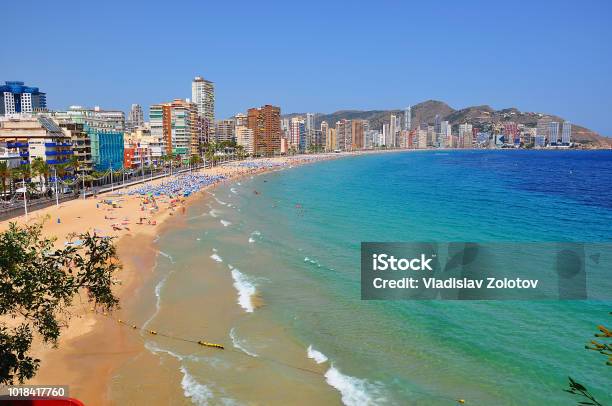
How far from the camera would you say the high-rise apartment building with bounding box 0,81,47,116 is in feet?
598

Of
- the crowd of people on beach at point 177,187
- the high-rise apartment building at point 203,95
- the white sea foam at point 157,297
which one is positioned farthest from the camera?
the high-rise apartment building at point 203,95

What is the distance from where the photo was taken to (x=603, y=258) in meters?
31.6

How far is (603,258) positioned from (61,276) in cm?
3348

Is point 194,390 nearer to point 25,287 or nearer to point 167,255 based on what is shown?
point 25,287

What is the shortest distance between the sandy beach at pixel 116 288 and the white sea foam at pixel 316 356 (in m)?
6.63

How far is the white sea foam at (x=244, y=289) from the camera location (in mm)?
23203

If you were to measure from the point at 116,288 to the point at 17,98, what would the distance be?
197m

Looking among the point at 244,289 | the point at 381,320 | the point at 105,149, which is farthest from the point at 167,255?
the point at 105,149

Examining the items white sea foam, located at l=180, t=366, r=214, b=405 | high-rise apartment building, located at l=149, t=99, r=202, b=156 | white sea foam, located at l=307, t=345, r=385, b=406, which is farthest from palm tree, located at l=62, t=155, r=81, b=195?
high-rise apartment building, located at l=149, t=99, r=202, b=156

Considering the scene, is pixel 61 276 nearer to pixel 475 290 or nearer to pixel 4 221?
pixel 475 290

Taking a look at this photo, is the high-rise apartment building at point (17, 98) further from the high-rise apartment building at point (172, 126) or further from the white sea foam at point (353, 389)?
the white sea foam at point (353, 389)

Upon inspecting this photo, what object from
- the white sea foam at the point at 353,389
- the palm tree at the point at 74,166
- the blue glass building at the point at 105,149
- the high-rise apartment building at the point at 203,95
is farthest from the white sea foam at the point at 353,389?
the high-rise apartment building at the point at 203,95

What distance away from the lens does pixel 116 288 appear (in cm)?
2542

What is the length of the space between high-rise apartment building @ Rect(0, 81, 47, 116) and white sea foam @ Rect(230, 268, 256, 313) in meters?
184
